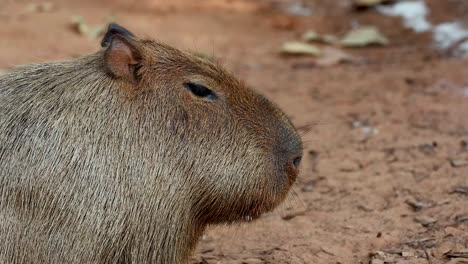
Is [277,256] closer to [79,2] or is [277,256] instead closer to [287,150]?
[287,150]

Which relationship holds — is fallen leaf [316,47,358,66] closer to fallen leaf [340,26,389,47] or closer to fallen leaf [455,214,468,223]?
fallen leaf [340,26,389,47]

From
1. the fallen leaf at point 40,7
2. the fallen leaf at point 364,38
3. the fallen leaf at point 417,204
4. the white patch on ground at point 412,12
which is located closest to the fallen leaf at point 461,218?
the fallen leaf at point 417,204

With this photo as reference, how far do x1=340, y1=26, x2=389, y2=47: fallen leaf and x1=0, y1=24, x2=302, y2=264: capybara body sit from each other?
5362mm

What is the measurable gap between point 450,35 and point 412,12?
1672 mm

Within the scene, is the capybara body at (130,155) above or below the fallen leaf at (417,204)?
above

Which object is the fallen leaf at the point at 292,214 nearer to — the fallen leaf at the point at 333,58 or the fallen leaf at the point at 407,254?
the fallen leaf at the point at 407,254

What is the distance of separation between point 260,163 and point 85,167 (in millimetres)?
820

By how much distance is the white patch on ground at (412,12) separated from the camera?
9.16 metres

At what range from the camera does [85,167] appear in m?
3.40

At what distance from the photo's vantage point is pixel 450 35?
8.30 meters

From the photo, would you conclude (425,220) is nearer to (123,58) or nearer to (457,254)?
(457,254)

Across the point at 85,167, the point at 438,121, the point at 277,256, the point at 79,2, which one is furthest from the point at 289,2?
the point at 85,167

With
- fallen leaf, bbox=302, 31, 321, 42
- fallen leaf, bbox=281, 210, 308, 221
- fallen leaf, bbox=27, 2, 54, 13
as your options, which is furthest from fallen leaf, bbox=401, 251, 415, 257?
fallen leaf, bbox=27, 2, 54, 13

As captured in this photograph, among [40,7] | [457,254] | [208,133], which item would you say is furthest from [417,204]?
[40,7]
